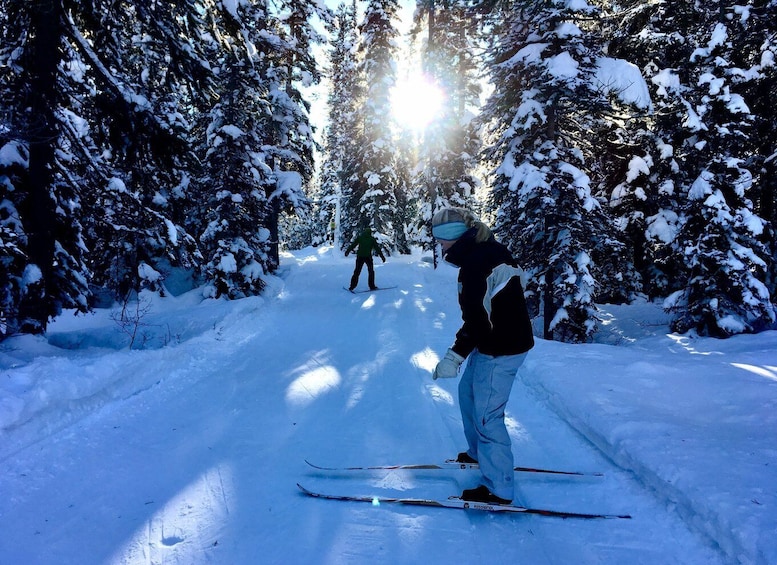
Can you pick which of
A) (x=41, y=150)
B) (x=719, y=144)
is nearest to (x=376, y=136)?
(x=719, y=144)

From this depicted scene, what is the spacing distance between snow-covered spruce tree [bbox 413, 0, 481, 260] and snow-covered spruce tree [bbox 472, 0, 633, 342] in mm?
10230

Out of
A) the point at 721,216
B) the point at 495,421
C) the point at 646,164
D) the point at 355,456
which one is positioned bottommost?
the point at 355,456

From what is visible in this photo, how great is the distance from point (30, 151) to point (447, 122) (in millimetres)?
18675

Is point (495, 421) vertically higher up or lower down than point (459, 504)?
higher up

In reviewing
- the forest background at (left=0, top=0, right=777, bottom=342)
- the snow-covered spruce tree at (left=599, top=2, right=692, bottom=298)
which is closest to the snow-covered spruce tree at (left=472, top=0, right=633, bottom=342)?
the forest background at (left=0, top=0, right=777, bottom=342)

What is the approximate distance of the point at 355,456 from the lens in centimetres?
425

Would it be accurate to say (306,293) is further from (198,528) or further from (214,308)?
(198,528)

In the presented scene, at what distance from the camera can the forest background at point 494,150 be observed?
7.49 metres

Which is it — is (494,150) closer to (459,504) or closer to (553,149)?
(553,149)

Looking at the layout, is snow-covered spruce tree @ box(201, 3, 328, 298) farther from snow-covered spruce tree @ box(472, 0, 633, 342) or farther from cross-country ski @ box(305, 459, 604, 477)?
cross-country ski @ box(305, 459, 604, 477)

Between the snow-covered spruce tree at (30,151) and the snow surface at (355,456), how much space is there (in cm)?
100

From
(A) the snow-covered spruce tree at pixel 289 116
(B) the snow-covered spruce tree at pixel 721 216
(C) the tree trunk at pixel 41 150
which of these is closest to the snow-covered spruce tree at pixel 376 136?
(A) the snow-covered spruce tree at pixel 289 116

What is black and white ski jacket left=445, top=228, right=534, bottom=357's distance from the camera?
3209 mm

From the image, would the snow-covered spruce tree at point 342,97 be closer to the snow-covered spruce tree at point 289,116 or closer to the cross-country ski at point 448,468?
the snow-covered spruce tree at point 289,116
